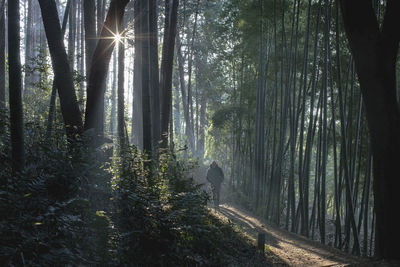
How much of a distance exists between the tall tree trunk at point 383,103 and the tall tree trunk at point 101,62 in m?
3.26

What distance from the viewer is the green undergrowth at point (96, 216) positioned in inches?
94.7

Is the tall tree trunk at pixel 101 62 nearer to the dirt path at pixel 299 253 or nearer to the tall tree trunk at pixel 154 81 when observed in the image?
the tall tree trunk at pixel 154 81

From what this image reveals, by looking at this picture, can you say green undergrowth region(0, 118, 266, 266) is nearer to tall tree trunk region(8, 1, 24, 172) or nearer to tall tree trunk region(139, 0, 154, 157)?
tall tree trunk region(8, 1, 24, 172)

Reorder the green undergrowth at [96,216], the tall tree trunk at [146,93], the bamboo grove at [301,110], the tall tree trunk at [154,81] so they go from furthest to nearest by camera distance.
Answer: the bamboo grove at [301,110], the tall tree trunk at [154,81], the tall tree trunk at [146,93], the green undergrowth at [96,216]

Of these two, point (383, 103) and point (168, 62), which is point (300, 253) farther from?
point (168, 62)

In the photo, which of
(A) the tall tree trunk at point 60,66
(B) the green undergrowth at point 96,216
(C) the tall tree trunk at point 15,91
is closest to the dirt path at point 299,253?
(B) the green undergrowth at point 96,216

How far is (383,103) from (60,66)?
13.8ft

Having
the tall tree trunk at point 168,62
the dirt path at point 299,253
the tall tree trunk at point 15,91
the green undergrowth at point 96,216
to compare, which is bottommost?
the dirt path at point 299,253

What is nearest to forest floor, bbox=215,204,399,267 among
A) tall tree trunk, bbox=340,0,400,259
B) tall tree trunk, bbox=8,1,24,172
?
tall tree trunk, bbox=340,0,400,259

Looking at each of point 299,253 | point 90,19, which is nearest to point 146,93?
point 90,19

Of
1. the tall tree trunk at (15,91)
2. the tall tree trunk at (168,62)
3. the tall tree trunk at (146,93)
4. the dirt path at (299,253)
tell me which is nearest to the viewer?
the tall tree trunk at (15,91)

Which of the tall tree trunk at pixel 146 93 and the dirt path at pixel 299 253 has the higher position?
the tall tree trunk at pixel 146 93

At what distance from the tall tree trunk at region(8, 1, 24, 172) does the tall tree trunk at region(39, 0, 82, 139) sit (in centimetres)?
123

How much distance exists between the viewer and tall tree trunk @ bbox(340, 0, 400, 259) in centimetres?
424
